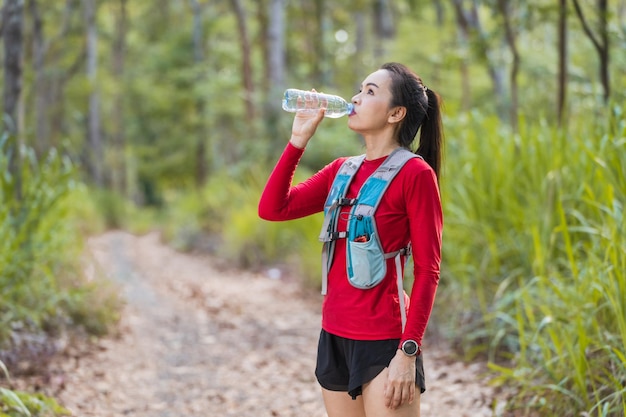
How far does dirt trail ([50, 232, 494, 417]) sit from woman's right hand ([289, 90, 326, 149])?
230 centimetres

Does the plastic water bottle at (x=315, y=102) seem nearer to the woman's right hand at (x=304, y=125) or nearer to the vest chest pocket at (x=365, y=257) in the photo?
the woman's right hand at (x=304, y=125)

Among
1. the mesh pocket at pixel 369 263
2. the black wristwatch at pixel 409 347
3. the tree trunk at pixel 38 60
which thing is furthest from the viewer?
the tree trunk at pixel 38 60

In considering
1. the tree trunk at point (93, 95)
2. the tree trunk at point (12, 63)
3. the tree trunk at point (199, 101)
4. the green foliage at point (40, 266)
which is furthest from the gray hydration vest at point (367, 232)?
the tree trunk at point (93, 95)

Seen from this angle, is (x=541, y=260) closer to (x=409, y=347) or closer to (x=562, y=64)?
(x=562, y=64)

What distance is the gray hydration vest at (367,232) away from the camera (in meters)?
2.26

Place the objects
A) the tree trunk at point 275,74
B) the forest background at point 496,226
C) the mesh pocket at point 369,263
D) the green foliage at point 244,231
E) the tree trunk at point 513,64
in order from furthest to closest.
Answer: the tree trunk at point 275,74 → the green foliage at point 244,231 → the tree trunk at point 513,64 → the forest background at point 496,226 → the mesh pocket at point 369,263

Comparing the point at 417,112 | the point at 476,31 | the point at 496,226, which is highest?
the point at 476,31

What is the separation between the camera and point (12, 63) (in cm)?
576

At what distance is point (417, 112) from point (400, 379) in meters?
0.90

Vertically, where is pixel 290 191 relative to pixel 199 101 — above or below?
above

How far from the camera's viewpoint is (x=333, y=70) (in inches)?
982

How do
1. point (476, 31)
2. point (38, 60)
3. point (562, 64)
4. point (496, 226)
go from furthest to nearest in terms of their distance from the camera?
point (38, 60) → point (476, 31) → point (562, 64) → point (496, 226)

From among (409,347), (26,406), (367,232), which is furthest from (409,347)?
(26,406)

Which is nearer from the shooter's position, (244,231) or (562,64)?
(562,64)
